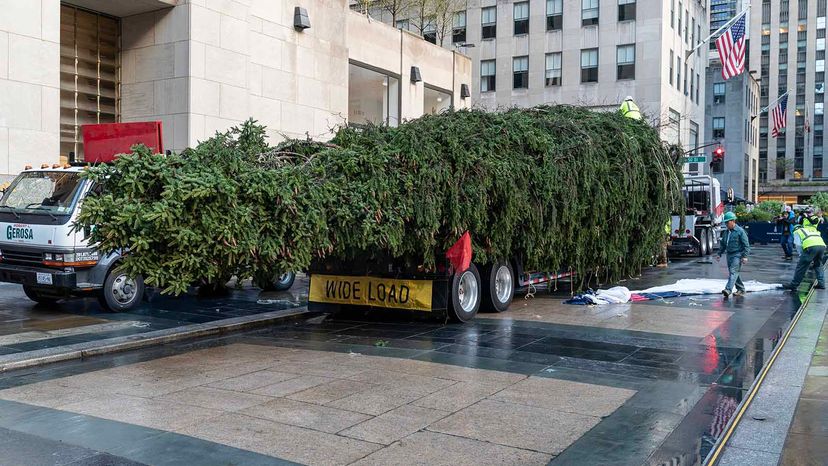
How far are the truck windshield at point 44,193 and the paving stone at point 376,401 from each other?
21.1ft

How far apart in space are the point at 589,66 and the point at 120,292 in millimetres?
38496

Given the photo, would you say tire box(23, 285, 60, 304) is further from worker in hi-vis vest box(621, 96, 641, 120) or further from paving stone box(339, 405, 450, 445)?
worker in hi-vis vest box(621, 96, 641, 120)

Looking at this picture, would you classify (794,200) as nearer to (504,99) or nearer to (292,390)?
(504,99)

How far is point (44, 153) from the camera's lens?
15.3 m

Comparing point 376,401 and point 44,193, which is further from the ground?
point 44,193

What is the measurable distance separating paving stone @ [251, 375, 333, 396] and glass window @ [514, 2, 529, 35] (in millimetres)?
43091

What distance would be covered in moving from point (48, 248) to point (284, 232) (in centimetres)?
459

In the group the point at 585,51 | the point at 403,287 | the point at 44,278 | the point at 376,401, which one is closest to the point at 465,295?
the point at 403,287

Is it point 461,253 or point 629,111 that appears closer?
point 461,253

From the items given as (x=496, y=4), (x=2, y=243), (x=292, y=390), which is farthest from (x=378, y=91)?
(x=496, y=4)

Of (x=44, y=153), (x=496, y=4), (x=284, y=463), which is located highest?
(x=496, y=4)

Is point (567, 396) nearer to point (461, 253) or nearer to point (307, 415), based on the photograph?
point (307, 415)

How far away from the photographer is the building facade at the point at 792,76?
107750 mm

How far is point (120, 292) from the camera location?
11492mm
